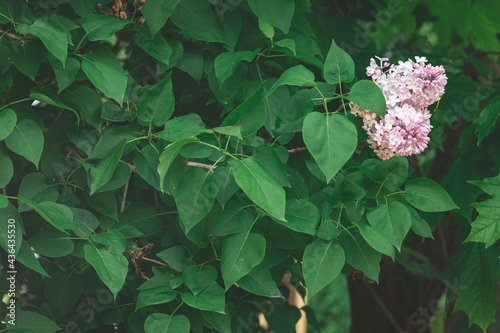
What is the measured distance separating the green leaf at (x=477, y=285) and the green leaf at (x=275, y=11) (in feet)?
2.65

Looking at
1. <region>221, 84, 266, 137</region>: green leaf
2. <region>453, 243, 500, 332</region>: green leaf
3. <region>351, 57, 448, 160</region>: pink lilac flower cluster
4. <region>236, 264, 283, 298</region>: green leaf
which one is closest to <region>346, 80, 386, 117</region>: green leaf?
<region>351, 57, 448, 160</region>: pink lilac flower cluster

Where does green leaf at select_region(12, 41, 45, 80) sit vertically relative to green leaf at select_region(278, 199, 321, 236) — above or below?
above

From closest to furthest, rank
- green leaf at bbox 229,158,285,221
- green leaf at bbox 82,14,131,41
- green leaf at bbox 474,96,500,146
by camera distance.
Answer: green leaf at bbox 229,158,285,221
green leaf at bbox 82,14,131,41
green leaf at bbox 474,96,500,146

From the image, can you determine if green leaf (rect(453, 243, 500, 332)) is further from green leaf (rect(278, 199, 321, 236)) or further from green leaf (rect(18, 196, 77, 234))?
green leaf (rect(18, 196, 77, 234))

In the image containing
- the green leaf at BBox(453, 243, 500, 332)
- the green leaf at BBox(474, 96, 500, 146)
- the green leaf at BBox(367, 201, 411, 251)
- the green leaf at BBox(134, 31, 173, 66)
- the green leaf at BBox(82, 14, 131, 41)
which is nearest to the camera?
the green leaf at BBox(367, 201, 411, 251)

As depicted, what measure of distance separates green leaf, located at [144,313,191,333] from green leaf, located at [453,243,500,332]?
872 millimetres

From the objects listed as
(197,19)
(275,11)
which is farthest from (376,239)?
(197,19)

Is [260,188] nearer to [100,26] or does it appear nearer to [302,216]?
[302,216]

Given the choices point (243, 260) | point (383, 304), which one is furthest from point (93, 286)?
point (383, 304)

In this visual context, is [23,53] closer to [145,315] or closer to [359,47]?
[145,315]

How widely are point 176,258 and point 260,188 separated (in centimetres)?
32

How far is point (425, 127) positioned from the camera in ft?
3.16

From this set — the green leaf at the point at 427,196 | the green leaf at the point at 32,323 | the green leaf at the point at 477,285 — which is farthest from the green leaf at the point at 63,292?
the green leaf at the point at 477,285

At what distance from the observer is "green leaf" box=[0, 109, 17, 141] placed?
92 centimetres
